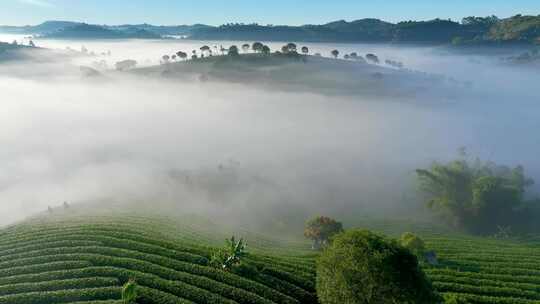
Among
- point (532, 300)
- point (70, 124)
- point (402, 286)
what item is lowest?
point (70, 124)

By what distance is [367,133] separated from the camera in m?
154

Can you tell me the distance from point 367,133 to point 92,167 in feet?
303

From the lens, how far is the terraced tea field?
1377 inches

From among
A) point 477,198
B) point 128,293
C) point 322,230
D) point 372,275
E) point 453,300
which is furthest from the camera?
point 477,198

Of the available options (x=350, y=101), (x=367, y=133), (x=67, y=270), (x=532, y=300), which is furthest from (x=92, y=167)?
(x=350, y=101)

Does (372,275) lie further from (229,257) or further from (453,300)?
(229,257)

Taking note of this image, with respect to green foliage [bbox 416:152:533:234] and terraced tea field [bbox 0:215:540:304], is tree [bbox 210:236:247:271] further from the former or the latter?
green foliage [bbox 416:152:533:234]

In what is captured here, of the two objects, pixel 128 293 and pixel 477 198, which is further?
pixel 477 198

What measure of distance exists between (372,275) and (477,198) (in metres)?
53.6

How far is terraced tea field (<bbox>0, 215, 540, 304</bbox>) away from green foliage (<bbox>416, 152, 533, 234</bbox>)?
2133 centimetres

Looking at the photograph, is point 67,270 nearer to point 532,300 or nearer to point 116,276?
point 116,276

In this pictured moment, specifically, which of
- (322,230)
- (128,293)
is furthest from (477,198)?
(128,293)

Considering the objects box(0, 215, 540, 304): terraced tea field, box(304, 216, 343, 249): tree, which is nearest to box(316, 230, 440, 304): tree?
box(0, 215, 540, 304): terraced tea field

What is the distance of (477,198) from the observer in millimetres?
76562
